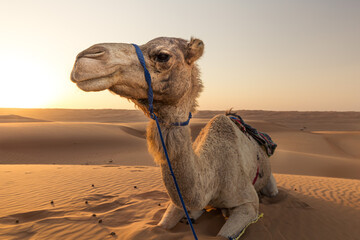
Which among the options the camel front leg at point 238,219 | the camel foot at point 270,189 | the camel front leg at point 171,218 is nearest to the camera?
the camel front leg at point 238,219

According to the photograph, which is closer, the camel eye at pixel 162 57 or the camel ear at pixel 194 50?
the camel eye at pixel 162 57

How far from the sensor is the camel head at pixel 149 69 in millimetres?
1787

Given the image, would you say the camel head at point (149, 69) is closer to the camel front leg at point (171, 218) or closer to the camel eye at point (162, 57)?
the camel eye at point (162, 57)

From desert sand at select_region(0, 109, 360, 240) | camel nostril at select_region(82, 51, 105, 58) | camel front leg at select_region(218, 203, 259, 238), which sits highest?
camel nostril at select_region(82, 51, 105, 58)

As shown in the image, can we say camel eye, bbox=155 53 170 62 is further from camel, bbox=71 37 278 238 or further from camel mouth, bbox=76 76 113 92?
camel mouth, bbox=76 76 113 92

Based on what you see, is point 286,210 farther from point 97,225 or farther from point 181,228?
point 97,225

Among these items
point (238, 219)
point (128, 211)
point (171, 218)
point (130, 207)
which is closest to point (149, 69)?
point (238, 219)

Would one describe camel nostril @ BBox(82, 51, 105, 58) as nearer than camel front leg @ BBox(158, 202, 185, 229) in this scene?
Yes

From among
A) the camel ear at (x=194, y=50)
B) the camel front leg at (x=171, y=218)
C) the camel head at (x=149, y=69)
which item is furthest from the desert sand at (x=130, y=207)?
the camel ear at (x=194, y=50)

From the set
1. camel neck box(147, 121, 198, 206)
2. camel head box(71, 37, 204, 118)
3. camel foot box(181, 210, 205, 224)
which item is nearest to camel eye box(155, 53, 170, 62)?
camel head box(71, 37, 204, 118)

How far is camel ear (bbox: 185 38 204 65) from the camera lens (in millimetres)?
2422

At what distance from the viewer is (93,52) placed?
1.84m

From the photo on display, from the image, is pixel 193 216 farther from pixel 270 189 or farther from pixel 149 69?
pixel 149 69

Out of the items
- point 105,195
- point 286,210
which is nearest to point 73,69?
point 286,210
